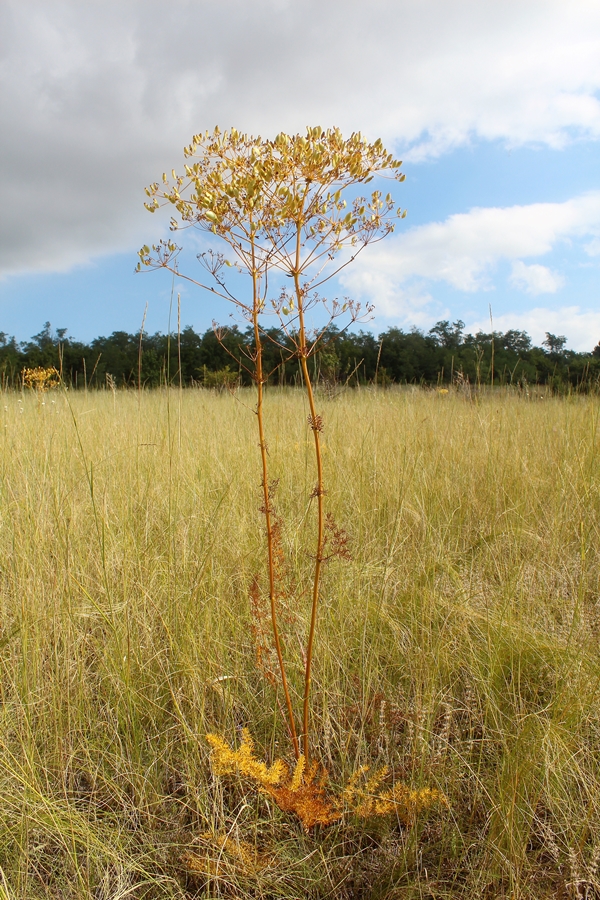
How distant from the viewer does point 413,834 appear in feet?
3.68

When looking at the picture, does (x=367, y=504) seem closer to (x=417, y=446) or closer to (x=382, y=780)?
(x=417, y=446)

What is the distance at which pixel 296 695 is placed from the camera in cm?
152

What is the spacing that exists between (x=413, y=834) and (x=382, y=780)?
0.43 feet

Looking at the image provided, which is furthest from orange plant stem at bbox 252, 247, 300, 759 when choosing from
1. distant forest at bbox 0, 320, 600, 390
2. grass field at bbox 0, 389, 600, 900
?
distant forest at bbox 0, 320, 600, 390

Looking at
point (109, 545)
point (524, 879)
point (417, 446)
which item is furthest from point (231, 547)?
point (417, 446)

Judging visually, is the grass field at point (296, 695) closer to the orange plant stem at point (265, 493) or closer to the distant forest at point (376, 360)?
the orange plant stem at point (265, 493)

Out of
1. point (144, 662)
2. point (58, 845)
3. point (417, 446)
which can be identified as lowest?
point (58, 845)

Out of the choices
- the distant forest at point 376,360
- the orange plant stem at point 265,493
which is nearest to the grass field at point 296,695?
the orange plant stem at point 265,493

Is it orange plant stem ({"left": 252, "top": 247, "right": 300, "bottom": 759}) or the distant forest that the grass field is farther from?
the distant forest

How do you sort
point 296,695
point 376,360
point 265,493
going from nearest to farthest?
point 265,493
point 296,695
point 376,360

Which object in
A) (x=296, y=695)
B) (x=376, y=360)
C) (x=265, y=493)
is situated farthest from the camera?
(x=376, y=360)

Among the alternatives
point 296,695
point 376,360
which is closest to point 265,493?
point 296,695

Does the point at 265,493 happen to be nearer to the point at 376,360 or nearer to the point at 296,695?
the point at 296,695

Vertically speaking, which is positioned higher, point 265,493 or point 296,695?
point 265,493
